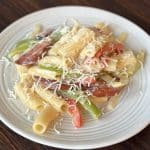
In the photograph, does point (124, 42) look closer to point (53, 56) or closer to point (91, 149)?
point (53, 56)

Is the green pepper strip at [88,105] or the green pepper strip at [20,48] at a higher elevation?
the green pepper strip at [20,48]

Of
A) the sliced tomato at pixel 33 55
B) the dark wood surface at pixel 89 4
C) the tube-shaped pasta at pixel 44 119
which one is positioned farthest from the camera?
the dark wood surface at pixel 89 4

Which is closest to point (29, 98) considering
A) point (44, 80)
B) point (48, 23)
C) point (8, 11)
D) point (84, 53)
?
point (44, 80)

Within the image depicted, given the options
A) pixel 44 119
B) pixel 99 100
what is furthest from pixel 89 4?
pixel 44 119

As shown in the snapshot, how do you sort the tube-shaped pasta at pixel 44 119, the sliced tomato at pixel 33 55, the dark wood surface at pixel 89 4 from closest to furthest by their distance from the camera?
the tube-shaped pasta at pixel 44 119, the sliced tomato at pixel 33 55, the dark wood surface at pixel 89 4

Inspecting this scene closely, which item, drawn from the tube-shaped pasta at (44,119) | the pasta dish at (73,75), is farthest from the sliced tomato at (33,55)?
the tube-shaped pasta at (44,119)

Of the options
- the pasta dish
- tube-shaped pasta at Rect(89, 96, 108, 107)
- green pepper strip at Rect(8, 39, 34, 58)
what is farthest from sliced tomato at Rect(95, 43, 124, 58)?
green pepper strip at Rect(8, 39, 34, 58)

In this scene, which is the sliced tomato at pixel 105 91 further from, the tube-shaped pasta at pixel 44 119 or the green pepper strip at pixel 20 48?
the green pepper strip at pixel 20 48

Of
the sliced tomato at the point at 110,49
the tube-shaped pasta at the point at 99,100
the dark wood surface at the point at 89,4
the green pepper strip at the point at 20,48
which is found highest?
the sliced tomato at the point at 110,49

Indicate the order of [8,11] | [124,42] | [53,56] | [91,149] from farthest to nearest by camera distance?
[8,11] < [124,42] < [53,56] < [91,149]
